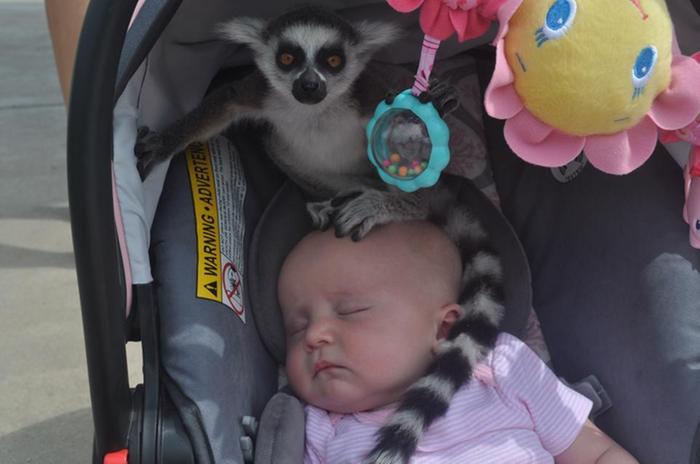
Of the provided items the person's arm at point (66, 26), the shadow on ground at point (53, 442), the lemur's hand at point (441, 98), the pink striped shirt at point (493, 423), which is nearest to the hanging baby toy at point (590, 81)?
the lemur's hand at point (441, 98)

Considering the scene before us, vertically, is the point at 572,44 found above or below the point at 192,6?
above

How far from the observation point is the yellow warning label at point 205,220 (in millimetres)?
1875

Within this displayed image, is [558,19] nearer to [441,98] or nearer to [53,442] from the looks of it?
[441,98]

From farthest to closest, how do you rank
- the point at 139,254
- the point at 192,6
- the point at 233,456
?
1. the point at 192,6
2. the point at 139,254
3. the point at 233,456

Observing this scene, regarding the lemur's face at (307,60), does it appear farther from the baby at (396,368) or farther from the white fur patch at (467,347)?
the white fur patch at (467,347)

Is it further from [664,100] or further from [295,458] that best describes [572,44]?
[295,458]

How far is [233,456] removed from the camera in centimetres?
159

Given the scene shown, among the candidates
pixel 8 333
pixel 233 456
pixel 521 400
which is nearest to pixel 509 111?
pixel 521 400

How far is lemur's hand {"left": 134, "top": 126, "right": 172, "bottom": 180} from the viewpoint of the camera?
193 centimetres

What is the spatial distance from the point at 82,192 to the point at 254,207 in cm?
103

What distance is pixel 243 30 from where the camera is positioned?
6.64ft

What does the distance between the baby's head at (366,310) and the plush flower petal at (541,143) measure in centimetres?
53

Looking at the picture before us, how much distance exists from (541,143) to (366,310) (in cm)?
59

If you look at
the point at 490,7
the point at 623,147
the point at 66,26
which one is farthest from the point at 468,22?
the point at 66,26
